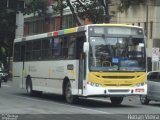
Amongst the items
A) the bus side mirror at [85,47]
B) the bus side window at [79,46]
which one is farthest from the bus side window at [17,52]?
the bus side mirror at [85,47]

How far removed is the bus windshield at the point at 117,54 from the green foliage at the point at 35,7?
98.0 ft

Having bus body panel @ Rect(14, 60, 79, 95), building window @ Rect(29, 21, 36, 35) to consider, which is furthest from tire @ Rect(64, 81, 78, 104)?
building window @ Rect(29, 21, 36, 35)

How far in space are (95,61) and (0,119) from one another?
6624 millimetres

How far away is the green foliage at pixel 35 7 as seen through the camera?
52141mm

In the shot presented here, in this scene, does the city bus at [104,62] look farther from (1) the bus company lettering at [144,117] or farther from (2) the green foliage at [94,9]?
(2) the green foliage at [94,9]

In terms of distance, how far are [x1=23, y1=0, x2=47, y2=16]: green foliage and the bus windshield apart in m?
29.9

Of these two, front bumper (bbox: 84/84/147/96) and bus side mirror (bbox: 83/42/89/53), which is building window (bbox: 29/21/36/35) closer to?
front bumper (bbox: 84/84/147/96)

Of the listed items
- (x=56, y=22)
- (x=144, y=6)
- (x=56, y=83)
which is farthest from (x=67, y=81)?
(x=56, y=22)

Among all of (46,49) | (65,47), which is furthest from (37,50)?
(65,47)

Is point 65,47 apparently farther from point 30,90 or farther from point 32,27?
point 32,27

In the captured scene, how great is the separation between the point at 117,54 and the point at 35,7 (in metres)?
35.5

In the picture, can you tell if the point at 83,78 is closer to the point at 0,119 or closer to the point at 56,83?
the point at 56,83

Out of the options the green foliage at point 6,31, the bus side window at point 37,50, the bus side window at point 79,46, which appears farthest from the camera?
the green foliage at point 6,31

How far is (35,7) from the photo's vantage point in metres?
56.0
